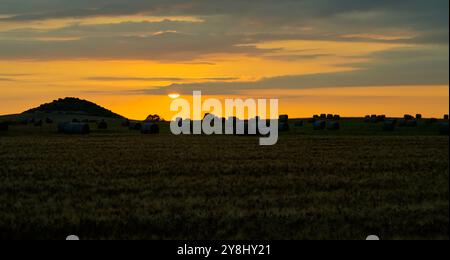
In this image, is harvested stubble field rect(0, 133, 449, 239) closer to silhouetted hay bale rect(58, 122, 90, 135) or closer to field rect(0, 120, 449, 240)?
field rect(0, 120, 449, 240)

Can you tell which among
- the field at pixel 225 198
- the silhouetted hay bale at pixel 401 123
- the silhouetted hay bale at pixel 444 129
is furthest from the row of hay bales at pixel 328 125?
the field at pixel 225 198

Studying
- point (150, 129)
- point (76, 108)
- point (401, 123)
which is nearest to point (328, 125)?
point (401, 123)

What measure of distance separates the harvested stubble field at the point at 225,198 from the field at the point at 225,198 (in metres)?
0.02

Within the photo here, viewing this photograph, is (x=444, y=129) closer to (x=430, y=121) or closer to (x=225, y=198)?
(x=430, y=121)

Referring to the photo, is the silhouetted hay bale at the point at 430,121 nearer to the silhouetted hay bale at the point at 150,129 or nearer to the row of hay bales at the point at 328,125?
the row of hay bales at the point at 328,125

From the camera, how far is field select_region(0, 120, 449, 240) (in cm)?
1288

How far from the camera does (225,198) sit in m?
16.5

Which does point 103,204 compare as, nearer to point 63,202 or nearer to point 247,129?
point 63,202

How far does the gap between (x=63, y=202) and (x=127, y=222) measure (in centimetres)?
309

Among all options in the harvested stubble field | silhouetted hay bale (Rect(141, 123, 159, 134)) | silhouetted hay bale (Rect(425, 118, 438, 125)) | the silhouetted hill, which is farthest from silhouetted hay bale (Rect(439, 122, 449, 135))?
the silhouetted hill

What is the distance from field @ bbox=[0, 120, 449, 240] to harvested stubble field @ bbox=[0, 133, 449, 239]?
25 mm

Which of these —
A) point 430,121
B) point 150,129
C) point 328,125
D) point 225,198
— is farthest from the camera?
point 430,121
